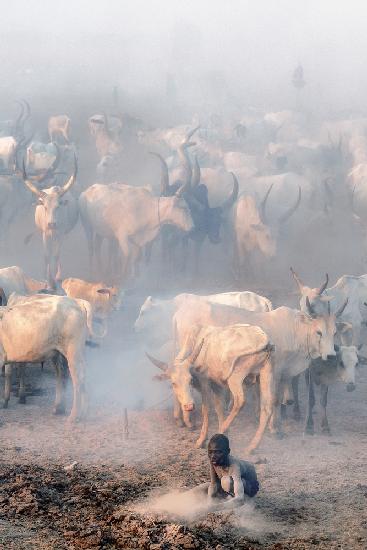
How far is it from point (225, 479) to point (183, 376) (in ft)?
7.85

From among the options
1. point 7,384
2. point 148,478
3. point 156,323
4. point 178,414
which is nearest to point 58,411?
point 7,384

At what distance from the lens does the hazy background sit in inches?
2115

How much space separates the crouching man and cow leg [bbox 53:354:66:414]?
3.75 metres

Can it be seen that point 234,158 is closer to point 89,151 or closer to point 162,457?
point 89,151

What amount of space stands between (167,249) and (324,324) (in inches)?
369

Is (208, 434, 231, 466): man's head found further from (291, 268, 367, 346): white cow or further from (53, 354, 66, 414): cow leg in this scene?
(291, 268, 367, 346): white cow

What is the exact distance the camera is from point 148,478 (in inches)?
361

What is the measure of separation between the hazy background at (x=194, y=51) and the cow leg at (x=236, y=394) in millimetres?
34537

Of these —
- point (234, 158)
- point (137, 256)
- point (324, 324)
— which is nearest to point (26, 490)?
point (324, 324)

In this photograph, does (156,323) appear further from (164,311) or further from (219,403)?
(219,403)

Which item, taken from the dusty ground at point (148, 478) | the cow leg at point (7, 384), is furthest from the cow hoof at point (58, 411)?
the cow leg at point (7, 384)

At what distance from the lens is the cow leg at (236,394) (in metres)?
10.3

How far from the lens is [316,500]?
28.6ft

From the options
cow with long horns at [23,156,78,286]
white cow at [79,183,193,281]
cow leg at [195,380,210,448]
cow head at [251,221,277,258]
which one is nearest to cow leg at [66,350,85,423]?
cow leg at [195,380,210,448]
